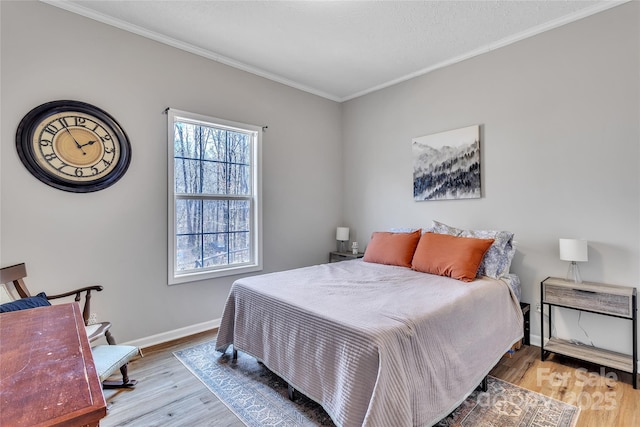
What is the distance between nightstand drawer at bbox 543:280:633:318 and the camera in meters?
2.18

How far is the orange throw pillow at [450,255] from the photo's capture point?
98.3 inches

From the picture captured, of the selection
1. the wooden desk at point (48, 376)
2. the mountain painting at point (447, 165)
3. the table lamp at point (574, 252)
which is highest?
the mountain painting at point (447, 165)

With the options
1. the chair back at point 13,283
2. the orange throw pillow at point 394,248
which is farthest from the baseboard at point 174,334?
the orange throw pillow at point 394,248

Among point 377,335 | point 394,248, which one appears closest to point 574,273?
point 394,248

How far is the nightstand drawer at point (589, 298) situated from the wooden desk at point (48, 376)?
2945mm

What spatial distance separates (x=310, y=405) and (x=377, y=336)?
82 cm

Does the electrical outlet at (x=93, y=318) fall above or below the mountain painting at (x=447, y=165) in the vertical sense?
below

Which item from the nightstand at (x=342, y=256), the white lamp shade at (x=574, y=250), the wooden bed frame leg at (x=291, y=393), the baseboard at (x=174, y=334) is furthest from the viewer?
the nightstand at (x=342, y=256)

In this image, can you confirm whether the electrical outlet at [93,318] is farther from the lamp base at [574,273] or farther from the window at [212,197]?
the lamp base at [574,273]

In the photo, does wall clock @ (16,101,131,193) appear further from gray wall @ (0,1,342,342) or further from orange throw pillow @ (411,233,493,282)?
orange throw pillow @ (411,233,493,282)

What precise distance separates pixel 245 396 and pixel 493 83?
348 cm

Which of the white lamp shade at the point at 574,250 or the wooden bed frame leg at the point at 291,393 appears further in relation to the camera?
the white lamp shade at the point at 574,250

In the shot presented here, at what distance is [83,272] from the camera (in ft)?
8.16

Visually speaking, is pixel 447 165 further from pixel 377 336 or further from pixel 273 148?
pixel 377 336
